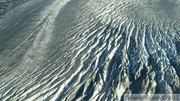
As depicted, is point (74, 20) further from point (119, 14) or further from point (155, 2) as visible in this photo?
point (155, 2)

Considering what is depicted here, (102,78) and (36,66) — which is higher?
(36,66)

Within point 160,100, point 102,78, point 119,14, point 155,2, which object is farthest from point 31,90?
point 155,2

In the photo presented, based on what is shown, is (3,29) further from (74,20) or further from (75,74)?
(75,74)

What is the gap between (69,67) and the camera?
9375 millimetres

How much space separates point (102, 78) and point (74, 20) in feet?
16.5

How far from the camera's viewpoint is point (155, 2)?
47.6ft

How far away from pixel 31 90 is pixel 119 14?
6.76m

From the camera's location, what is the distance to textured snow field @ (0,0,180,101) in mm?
8297

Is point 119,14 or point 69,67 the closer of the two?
point 69,67

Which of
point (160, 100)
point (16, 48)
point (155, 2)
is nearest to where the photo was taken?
point (160, 100)

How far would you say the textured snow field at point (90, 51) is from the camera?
8297mm

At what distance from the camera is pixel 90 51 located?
33.9ft

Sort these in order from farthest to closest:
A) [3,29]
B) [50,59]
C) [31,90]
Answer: [3,29] < [50,59] < [31,90]

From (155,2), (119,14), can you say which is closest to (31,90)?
(119,14)
